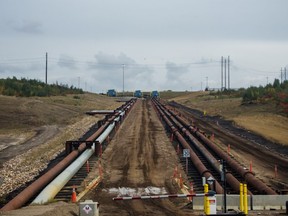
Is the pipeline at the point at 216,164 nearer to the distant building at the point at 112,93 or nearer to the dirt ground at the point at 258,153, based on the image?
the dirt ground at the point at 258,153

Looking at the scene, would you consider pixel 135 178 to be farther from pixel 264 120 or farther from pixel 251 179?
pixel 264 120

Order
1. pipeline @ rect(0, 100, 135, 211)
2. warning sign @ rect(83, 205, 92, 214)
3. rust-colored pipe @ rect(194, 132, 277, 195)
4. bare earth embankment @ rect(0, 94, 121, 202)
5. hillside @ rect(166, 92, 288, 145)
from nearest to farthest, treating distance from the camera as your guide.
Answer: warning sign @ rect(83, 205, 92, 214) < pipeline @ rect(0, 100, 135, 211) < rust-colored pipe @ rect(194, 132, 277, 195) < bare earth embankment @ rect(0, 94, 121, 202) < hillside @ rect(166, 92, 288, 145)

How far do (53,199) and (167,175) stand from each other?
24.1 feet

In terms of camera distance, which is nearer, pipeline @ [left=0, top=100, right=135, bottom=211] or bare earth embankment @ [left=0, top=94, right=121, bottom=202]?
pipeline @ [left=0, top=100, right=135, bottom=211]

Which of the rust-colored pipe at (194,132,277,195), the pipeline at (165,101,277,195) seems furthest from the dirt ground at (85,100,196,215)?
the rust-colored pipe at (194,132,277,195)

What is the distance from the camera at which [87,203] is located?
582 inches

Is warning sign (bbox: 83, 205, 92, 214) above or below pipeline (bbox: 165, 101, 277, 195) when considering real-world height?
above

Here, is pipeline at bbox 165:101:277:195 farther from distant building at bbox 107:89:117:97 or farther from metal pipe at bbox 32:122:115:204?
distant building at bbox 107:89:117:97

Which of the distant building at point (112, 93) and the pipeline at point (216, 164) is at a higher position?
the distant building at point (112, 93)

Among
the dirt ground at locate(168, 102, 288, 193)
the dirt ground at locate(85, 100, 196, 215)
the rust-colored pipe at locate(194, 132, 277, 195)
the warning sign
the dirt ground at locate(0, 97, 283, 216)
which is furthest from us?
the dirt ground at locate(168, 102, 288, 193)

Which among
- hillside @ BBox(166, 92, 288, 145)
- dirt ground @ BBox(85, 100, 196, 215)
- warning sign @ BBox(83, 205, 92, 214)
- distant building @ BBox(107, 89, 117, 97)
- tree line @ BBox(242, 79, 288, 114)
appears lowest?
dirt ground @ BBox(85, 100, 196, 215)

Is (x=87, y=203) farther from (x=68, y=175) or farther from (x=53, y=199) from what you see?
(x=68, y=175)

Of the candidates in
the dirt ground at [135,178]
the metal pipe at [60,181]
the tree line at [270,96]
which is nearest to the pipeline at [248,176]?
the dirt ground at [135,178]

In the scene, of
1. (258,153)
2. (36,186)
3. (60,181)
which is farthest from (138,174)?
(258,153)
